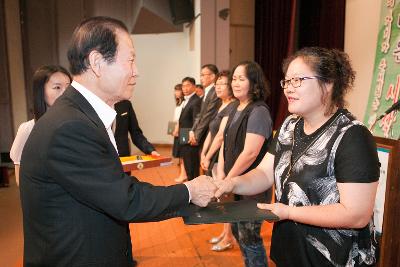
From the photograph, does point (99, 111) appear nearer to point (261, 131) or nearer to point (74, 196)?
point (74, 196)

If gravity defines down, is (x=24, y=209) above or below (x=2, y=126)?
above

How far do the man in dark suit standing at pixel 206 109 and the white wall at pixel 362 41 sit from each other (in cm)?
129

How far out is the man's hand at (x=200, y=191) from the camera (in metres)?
1.25

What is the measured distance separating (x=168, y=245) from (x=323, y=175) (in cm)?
215

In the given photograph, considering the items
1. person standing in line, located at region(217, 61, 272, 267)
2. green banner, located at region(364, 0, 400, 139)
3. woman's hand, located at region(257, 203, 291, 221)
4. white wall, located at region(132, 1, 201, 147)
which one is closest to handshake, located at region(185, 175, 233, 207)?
woman's hand, located at region(257, 203, 291, 221)

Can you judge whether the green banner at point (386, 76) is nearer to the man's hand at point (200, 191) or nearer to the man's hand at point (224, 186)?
the man's hand at point (224, 186)

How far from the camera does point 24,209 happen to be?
1129mm

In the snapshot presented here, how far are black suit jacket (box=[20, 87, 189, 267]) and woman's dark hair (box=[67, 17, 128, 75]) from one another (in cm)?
10

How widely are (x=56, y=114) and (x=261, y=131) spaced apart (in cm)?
148

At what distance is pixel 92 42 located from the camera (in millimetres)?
1083

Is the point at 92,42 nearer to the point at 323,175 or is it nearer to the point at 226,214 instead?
the point at 226,214

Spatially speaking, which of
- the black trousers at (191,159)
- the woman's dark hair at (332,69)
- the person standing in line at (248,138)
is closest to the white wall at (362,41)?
the person standing in line at (248,138)

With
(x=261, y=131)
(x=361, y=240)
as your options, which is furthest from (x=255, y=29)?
(x=361, y=240)

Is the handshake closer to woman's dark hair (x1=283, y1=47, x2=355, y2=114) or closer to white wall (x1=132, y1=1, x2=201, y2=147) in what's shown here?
woman's dark hair (x1=283, y1=47, x2=355, y2=114)
